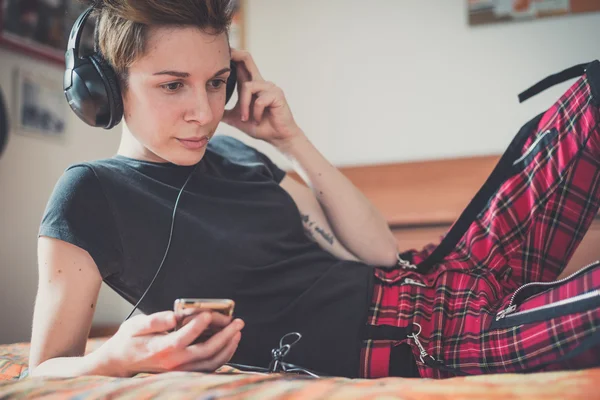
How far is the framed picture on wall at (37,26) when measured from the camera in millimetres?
1884

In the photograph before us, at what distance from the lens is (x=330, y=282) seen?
100 cm

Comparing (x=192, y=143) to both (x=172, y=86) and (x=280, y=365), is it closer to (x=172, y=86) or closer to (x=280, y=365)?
(x=172, y=86)

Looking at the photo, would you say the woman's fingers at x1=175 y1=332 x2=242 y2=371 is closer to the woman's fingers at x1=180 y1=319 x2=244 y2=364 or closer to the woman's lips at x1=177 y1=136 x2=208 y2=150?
the woman's fingers at x1=180 y1=319 x2=244 y2=364

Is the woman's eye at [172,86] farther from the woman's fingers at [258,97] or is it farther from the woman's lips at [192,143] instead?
the woman's fingers at [258,97]

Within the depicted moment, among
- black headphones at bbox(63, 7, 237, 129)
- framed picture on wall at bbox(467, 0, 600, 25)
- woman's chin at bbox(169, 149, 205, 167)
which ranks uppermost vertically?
framed picture on wall at bbox(467, 0, 600, 25)

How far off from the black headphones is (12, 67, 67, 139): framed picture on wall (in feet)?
3.78

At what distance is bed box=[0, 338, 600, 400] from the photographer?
0.48 meters

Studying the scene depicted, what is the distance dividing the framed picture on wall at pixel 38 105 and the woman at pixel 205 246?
1.11 meters

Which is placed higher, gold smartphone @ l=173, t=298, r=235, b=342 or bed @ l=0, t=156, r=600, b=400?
gold smartphone @ l=173, t=298, r=235, b=342

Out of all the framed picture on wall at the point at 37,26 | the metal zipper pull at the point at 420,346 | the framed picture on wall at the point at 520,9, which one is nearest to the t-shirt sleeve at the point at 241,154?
the metal zipper pull at the point at 420,346

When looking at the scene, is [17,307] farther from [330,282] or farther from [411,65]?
[411,65]

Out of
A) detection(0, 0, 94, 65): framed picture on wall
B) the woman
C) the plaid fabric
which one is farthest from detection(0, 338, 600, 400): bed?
detection(0, 0, 94, 65): framed picture on wall

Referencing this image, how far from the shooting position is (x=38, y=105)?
78.7 inches

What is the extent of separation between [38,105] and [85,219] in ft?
4.41
